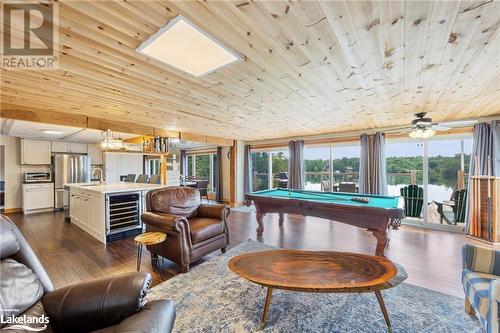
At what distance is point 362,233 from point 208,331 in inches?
142

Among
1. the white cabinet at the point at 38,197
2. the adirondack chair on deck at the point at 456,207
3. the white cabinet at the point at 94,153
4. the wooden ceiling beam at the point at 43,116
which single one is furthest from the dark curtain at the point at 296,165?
the white cabinet at the point at 38,197

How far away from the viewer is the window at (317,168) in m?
6.31

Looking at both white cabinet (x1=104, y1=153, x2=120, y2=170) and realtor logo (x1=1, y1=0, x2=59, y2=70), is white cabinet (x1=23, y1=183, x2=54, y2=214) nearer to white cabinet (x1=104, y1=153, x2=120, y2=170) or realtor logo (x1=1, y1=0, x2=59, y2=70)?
white cabinet (x1=104, y1=153, x2=120, y2=170)

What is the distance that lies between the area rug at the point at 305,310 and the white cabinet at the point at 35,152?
6.96 meters

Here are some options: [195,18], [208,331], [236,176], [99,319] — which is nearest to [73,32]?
[195,18]

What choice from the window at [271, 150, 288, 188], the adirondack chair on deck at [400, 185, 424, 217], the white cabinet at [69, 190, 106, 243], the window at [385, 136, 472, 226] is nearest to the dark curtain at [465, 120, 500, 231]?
the window at [385, 136, 472, 226]

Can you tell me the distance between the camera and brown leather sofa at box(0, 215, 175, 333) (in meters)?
1.07

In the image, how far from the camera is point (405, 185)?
5164 millimetres

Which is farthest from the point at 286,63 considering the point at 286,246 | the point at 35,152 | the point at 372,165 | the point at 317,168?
the point at 35,152

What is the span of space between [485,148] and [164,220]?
5.86 meters

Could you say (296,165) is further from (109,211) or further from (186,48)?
(186,48)

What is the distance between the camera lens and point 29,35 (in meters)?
1.53

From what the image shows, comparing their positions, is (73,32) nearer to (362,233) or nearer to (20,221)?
(362,233)

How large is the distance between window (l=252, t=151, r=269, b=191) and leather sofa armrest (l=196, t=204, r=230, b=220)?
14.4 feet
